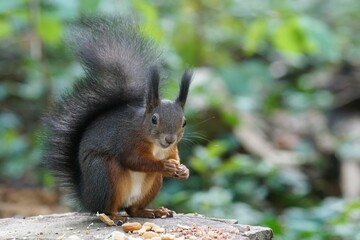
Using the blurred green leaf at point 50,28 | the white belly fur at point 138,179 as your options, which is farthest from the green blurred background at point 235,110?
the white belly fur at point 138,179

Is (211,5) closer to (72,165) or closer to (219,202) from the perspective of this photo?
(219,202)

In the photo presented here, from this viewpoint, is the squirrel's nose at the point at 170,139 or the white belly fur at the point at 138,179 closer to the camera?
the squirrel's nose at the point at 170,139

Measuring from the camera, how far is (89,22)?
12.0 feet

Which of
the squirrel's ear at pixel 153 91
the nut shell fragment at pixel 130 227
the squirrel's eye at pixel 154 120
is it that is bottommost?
the nut shell fragment at pixel 130 227

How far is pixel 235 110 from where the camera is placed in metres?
7.39

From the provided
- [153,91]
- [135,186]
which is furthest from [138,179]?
[153,91]

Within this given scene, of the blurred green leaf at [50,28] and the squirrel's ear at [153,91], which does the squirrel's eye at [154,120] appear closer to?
the squirrel's ear at [153,91]

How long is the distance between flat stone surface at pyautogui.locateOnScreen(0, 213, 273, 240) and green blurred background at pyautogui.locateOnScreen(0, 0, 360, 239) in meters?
1.18

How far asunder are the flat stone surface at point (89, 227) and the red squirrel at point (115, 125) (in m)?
0.08

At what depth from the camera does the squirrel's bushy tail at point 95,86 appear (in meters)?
3.40

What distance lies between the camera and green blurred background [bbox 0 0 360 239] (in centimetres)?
533

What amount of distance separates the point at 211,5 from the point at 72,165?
15.4ft

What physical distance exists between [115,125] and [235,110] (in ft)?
13.8

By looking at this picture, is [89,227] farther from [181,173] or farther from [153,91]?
[153,91]
